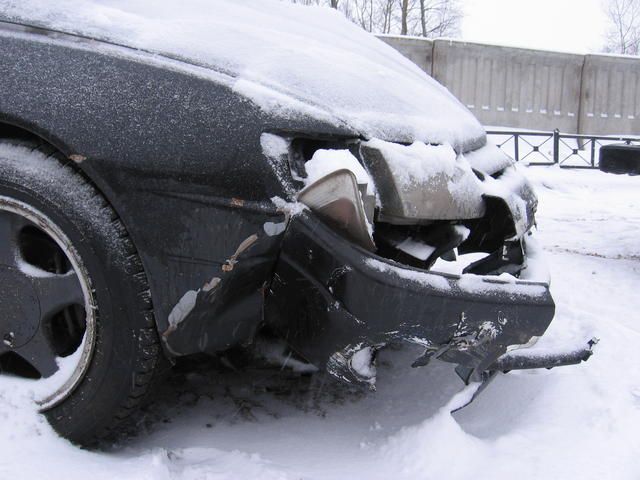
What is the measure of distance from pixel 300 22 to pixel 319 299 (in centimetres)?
141

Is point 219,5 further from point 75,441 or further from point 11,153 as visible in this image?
point 75,441

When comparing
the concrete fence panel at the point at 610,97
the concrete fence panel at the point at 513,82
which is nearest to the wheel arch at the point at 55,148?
the concrete fence panel at the point at 513,82

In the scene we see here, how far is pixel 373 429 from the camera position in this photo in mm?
2199

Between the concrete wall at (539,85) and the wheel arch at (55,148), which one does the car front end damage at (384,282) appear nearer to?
the wheel arch at (55,148)

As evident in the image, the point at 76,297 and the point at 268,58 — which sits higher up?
the point at 268,58

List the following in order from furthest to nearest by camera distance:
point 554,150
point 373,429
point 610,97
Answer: point 610,97 → point 554,150 → point 373,429

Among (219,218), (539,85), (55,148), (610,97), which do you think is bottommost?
(610,97)

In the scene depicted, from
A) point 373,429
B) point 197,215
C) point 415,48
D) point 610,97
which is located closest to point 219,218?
point 197,215

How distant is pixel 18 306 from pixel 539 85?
603 inches

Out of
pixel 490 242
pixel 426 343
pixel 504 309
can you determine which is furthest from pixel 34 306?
pixel 490 242

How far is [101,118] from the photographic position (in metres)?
1.81

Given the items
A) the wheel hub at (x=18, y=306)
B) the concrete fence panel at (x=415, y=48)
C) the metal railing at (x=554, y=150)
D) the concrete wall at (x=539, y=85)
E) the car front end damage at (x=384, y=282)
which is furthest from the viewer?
the concrete wall at (x=539, y=85)

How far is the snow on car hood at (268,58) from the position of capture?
6.04ft

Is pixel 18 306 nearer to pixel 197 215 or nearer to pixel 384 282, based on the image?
pixel 197 215
